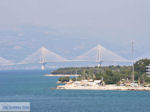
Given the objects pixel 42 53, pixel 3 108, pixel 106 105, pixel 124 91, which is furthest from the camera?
pixel 42 53

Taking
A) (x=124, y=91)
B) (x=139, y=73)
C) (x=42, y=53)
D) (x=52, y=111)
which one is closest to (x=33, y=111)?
(x=52, y=111)

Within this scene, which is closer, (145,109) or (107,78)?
(145,109)

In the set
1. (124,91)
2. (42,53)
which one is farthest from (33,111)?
(42,53)

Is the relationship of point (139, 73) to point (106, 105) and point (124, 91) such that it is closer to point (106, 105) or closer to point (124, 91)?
point (124, 91)

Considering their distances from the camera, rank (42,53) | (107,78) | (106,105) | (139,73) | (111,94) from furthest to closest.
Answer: (42,53) → (139,73) → (107,78) → (111,94) → (106,105)

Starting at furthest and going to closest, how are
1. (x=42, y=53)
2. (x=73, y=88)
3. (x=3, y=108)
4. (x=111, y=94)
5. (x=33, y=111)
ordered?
(x=42, y=53)
(x=73, y=88)
(x=111, y=94)
(x=33, y=111)
(x=3, y=108)

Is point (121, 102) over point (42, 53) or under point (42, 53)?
under

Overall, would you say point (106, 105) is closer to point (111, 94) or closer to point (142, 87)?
point (111, 94)

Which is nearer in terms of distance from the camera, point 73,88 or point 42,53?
point 73,88

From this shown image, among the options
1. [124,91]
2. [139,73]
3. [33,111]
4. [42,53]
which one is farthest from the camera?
[42,53]
